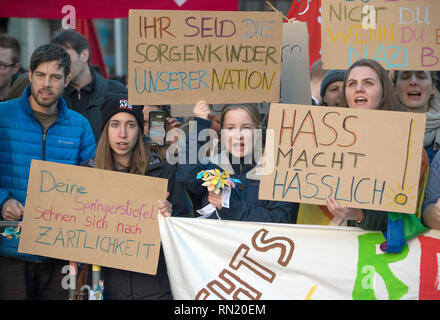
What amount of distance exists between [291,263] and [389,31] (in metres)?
1.86

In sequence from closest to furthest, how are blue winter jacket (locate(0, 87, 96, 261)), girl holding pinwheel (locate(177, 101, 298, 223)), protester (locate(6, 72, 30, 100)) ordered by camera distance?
girl holding pinwheel (locate(177, 101, 298, 223)) → blue winter jacket (locate(0, 87, 96, 261)) → protester (locate(6, 72, 30, 100))

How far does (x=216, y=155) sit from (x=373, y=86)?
1.02 metres

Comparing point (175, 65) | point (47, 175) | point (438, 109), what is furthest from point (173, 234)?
point (438, 109)

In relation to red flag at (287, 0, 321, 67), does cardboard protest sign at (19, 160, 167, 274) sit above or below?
below

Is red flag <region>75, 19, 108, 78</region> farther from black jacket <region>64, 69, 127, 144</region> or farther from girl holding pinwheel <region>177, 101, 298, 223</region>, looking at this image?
girl holding pinwheel <region>177, 101, 298, 223</region>

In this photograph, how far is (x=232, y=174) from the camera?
3994 millimetres

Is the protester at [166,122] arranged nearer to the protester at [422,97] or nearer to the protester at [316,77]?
the protester at [316,77]

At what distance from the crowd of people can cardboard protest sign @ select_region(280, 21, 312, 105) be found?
562 mm

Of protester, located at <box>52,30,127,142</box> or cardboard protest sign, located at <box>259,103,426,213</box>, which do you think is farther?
protester, located at <box>52,30,127,142</box>

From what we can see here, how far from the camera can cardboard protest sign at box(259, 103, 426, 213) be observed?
142 inches

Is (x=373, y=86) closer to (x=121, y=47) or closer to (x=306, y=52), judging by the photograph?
(x=306, y=52)

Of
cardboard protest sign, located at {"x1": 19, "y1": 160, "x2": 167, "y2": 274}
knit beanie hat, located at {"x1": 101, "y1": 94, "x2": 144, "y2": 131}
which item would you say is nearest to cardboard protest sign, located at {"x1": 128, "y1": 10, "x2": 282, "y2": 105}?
knit beanie hat, located at {"x1": 101, "y1": 94, "x2": 144, "y2": 131}

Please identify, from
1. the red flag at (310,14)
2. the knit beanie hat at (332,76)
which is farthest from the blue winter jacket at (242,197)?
the red flag at (310,14)
